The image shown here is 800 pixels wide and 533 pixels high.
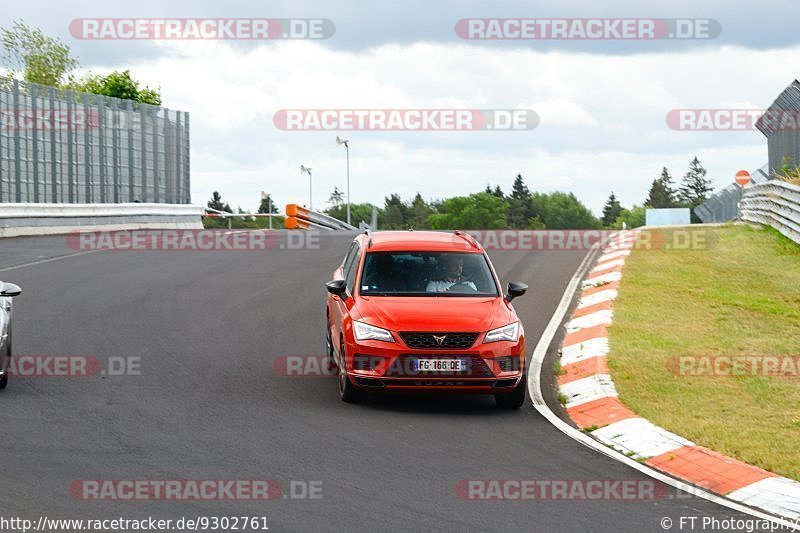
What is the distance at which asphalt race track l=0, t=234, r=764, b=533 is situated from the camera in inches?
279

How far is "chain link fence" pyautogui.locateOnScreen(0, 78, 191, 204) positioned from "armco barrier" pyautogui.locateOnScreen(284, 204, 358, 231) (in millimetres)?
4274

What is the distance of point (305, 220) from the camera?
156ft

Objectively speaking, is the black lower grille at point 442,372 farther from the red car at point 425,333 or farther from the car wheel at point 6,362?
the car wheel at point 6,362

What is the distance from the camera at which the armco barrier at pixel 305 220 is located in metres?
45.7

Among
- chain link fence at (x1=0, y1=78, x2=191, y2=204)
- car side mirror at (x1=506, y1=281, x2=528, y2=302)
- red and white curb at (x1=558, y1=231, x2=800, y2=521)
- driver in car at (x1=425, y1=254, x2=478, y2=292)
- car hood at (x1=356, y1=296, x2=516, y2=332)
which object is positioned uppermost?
chain link fence at (x1=0, y1=78, x2=191, y2=204)

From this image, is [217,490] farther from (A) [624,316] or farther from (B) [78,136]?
(B) [78,136]

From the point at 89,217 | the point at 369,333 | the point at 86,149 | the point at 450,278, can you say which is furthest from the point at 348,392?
the point at 86,149

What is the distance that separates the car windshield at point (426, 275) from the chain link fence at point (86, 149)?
2480 centimetres

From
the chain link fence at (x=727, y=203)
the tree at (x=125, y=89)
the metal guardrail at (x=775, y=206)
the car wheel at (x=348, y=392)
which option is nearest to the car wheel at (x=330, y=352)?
the car wheel at (x=348, y=392)

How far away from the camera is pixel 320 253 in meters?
25.2

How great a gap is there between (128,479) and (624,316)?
31.4 feet

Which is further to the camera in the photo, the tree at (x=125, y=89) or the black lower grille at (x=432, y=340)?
the tree at (x=125, y=89)

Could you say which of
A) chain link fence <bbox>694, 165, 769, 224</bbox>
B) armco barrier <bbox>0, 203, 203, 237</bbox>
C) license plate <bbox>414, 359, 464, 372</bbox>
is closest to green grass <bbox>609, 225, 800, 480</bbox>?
license plate <bbox>414, 359, 464, 372</bbox>

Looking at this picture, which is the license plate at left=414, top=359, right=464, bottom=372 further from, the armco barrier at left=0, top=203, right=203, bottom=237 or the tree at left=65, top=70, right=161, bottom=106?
the tree at left=65, top=70, right=161, bottom=106
